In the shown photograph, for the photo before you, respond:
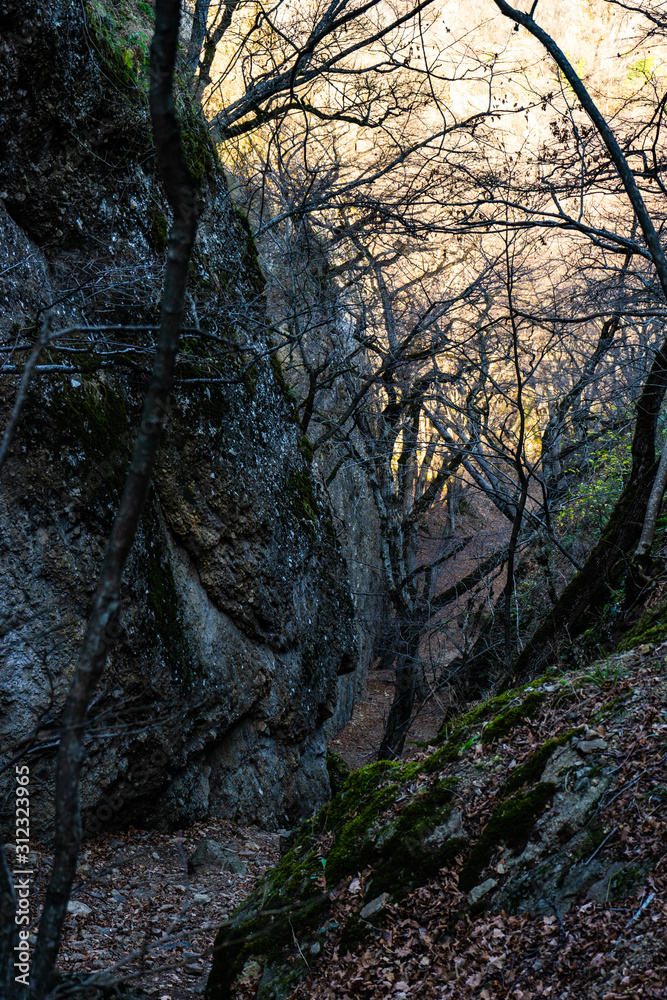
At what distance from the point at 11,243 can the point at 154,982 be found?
5431mm

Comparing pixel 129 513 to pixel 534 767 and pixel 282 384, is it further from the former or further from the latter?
pixel 282 384

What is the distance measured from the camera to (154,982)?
167 inches

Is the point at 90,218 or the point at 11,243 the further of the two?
the point at 90,218

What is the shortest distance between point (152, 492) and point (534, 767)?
Answer: 4.70 m

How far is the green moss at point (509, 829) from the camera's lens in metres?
3.34

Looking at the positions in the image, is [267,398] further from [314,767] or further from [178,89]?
[314,767]

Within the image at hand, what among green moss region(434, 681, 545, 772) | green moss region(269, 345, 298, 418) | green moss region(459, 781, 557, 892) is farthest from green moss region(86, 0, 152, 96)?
green moss region(459, 781, 557, 892)

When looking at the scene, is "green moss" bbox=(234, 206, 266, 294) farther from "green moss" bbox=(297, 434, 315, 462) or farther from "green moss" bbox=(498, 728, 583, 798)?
"green moss" bbox=(498, 728, 583, 798)

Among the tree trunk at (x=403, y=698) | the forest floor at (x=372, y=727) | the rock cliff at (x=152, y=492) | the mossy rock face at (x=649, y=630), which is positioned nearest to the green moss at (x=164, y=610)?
the rock cliff at (x=152, y=492)

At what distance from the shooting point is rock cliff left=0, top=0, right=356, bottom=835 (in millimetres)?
5406

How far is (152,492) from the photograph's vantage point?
7008mm

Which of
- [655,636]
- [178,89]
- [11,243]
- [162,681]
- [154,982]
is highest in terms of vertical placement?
[178,89]

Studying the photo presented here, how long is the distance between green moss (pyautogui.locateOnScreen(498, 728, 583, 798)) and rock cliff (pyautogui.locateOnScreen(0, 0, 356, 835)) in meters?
2.17

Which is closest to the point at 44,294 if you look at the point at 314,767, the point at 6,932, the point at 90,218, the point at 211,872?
the point at 90,218
